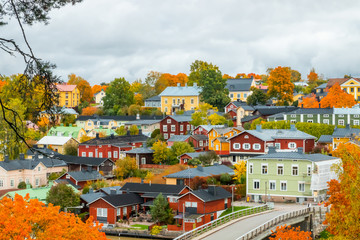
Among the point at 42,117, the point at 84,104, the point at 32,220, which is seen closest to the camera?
the point at 42,117

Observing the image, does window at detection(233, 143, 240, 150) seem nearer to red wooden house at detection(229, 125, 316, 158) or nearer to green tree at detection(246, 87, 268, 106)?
red wooden house at detection(229, 125, 316, 158)

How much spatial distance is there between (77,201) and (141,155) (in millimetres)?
15782

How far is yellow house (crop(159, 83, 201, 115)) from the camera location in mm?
96250

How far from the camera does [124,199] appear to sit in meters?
50.4

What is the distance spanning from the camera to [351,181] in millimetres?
25328

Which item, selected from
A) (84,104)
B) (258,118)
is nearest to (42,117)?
(258,118)

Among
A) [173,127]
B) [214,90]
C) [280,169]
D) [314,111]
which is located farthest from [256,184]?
[214,90]

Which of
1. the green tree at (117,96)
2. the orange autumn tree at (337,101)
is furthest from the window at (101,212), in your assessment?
the green tree at (117,96)

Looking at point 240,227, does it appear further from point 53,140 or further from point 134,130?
point 53,140

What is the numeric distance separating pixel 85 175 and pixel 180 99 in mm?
39383

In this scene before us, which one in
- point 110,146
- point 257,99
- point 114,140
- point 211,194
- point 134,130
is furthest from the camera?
point 257,99

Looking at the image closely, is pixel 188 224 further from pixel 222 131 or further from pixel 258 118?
pixel 258 118

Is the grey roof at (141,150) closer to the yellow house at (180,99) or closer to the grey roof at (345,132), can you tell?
the grey roof at (345,132)

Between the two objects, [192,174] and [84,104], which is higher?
[84,104]
